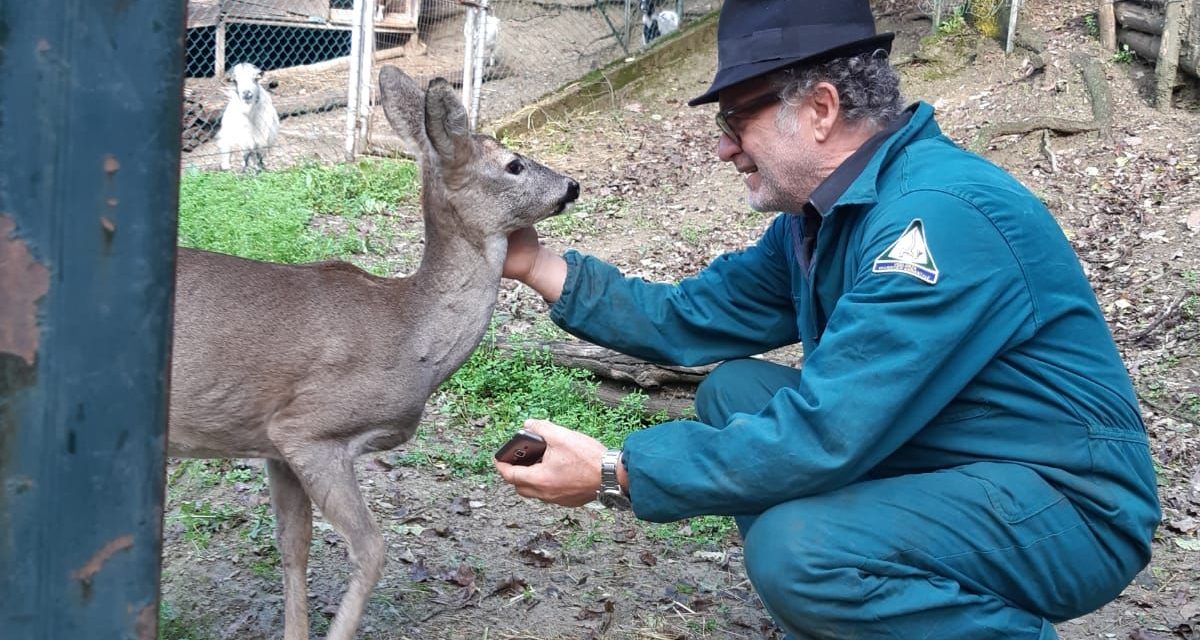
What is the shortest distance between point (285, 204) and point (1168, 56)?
22.6ft

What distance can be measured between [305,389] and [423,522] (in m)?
1.26

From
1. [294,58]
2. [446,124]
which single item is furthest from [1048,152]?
[294,58]

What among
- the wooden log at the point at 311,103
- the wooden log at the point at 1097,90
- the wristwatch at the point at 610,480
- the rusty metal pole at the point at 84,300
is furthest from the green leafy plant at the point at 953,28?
the rusty metal pole at the point at 84,300

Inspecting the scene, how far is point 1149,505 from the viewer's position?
3283 millimetres

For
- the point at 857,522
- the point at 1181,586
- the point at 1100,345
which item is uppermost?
the point at 1100,345

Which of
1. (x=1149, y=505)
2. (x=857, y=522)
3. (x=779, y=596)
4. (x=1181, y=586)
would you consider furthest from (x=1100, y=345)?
(x=1181, y=586)

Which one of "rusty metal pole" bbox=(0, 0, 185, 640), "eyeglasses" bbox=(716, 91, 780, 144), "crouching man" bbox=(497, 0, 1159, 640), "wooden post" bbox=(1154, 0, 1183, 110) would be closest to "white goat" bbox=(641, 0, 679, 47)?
"wooden post" bbox=(1154, 0, 1183, 110)

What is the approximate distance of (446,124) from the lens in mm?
4266

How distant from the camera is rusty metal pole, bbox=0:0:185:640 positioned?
1.29 m

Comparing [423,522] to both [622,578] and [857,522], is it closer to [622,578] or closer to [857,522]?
[622,578]

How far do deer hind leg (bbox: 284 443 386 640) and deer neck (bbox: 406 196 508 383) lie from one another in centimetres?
49

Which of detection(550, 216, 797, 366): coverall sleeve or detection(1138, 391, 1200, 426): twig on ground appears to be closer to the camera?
detection(550, 216, 797, 366): coverall sleeve

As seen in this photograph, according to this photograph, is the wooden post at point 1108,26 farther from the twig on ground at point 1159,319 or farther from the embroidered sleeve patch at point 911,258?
the embroidered sleeve patch at point 911,258

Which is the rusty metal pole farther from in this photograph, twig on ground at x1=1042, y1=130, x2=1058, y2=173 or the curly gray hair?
twig on ground at x1=1042, y1=130, x2=1058, y2=173
